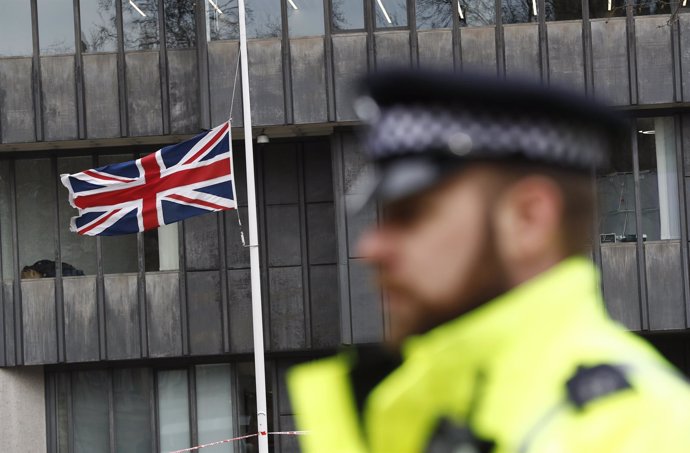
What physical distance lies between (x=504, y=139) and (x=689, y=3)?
1912cm

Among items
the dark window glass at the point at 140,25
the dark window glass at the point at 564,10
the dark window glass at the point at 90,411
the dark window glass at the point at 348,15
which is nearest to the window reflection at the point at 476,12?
the dark window glass at the point at 564,10

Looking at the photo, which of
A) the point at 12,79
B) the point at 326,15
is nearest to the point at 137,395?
the point at 12,79

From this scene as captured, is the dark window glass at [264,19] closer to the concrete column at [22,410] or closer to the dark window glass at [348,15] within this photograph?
the dark window glass at [348,15]

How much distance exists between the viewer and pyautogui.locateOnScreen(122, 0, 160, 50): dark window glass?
20.3 metres

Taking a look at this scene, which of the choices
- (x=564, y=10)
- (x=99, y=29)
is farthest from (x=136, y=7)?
(x=564, y=10)

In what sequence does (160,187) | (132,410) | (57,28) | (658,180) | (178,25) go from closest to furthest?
(160,187)
(658,180)
(178,25)
(57,28)
(132,410)

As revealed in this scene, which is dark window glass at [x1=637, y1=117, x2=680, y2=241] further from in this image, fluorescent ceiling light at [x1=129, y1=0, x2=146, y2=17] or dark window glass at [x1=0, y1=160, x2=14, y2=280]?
→ dark window glass at [x1=0, y1=160, x2=14, y2=280]

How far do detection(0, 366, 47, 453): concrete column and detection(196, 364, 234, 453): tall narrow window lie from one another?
2.80m

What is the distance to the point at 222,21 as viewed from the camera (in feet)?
64.5

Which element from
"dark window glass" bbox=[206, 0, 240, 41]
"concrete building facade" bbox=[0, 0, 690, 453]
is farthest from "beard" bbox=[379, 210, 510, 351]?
"dark window glass" bbox=[206, 0, 240, 41]

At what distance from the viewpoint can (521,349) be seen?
1.57 meters

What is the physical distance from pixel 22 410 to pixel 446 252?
20.6m

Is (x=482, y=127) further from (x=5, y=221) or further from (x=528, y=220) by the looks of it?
(x=5, y=221)

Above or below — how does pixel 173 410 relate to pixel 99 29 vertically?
below
